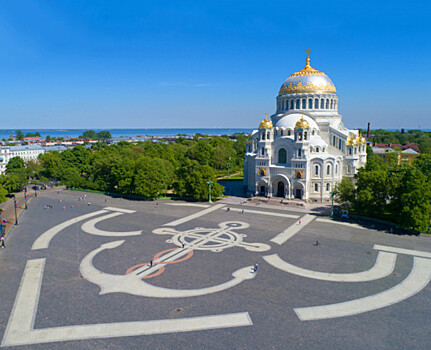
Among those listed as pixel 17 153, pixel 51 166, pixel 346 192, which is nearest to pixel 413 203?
pixel 346 192

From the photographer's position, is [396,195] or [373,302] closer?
[373,302]

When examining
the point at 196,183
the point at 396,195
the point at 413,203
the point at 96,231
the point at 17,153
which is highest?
the point at 17,153

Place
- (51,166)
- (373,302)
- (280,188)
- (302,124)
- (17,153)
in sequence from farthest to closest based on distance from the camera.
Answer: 1. (17,153)
2. (51,166)
3. (280,188)
4. (302,124)
5. (373,302)

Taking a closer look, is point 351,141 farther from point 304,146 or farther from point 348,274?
point 348,274

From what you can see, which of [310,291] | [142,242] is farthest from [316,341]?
[142,242]

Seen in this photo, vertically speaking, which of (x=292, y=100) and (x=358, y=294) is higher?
(x=292, y=100)

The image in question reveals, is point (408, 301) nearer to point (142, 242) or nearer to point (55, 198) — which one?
point (142, 242)

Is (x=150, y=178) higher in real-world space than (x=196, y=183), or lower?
higher

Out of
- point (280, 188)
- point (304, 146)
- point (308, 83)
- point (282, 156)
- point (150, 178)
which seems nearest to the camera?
point (304, 146)
